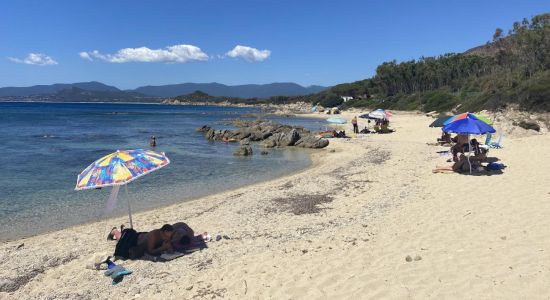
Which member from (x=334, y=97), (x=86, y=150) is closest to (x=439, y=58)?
(x=334, y=97)

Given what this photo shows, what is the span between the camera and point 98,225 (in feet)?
39.9

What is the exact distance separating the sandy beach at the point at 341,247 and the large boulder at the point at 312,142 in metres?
15.2

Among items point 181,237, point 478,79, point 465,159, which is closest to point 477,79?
point 478,79

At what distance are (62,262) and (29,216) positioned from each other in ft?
18.7

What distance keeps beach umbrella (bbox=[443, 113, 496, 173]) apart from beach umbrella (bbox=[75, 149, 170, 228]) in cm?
1021

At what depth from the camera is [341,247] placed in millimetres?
8289

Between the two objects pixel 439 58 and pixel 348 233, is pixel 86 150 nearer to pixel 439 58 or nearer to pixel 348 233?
pixel 348 233

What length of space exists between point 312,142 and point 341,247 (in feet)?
73.9

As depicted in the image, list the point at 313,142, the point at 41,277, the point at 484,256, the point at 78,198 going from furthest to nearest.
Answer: the point at 313,142
the point at 78,198
the point at 41,277
the point at 484,256

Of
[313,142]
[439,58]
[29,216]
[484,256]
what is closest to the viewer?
[484,256]

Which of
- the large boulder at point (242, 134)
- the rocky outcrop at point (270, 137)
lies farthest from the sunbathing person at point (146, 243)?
the large boulder at point (242, 134)

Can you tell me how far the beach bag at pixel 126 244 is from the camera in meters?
8.76

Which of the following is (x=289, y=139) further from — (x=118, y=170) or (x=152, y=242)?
(x=118, y=170)

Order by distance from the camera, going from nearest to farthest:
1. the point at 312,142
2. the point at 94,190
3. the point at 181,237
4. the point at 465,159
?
the point at 181,237 < the point at 465,159 < the point at 94,190 < the point at 312,142
